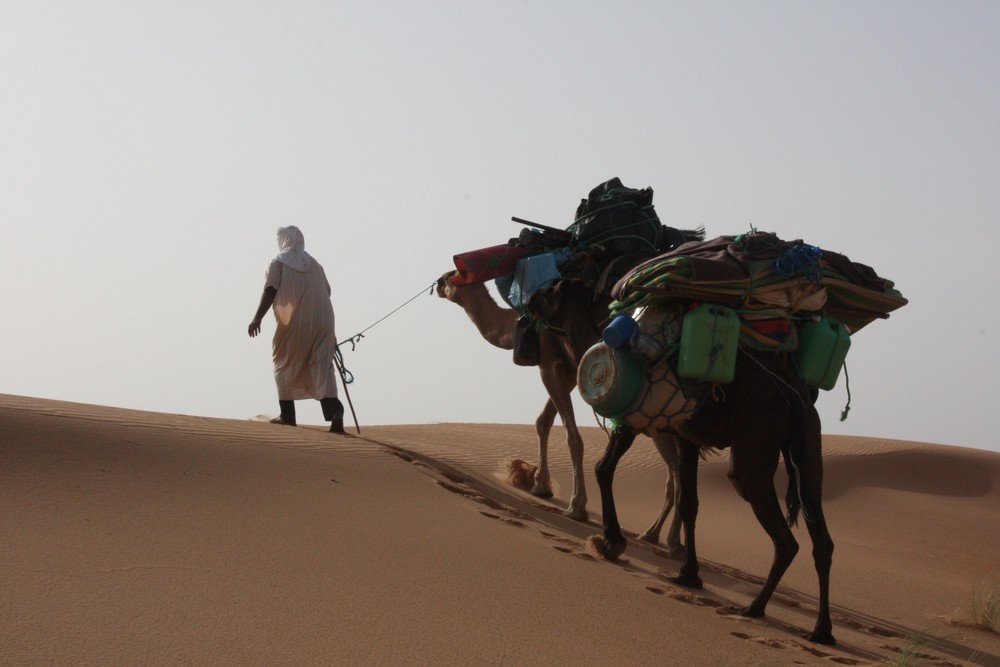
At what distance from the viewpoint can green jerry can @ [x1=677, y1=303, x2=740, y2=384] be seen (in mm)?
6934

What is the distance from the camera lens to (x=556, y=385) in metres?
10.7

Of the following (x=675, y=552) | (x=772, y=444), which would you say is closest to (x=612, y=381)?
(x=772, y=444)

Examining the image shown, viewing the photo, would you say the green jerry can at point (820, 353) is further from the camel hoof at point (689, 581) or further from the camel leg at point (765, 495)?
the camel hoof at point (689, 581)

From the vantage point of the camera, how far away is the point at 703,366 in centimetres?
693

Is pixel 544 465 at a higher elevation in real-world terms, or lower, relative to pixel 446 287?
lower

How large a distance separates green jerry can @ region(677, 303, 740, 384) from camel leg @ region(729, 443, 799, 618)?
0.52m

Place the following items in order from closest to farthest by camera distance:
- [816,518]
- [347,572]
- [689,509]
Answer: [347,572]
[816,518]
[689,509]

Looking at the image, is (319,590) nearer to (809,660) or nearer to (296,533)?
(296,533)

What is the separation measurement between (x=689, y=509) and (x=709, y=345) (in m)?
1.77

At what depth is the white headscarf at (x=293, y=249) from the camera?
1300 centimetres

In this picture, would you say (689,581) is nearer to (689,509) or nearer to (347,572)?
(689,509)

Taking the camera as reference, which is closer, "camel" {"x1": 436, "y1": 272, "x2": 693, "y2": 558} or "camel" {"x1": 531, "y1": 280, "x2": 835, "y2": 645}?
"camel" {"x1": 531, "y1": 280, "x2": 835, "y2": 645}

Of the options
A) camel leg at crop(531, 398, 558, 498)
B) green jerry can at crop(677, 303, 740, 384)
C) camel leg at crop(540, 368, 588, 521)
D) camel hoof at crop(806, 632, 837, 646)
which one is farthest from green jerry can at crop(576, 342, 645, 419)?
camel leg at crop(531, 398, 558, 498)

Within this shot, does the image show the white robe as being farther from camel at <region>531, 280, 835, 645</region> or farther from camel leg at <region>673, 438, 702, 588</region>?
camel at <region>531, 280, 835, 645</region>
